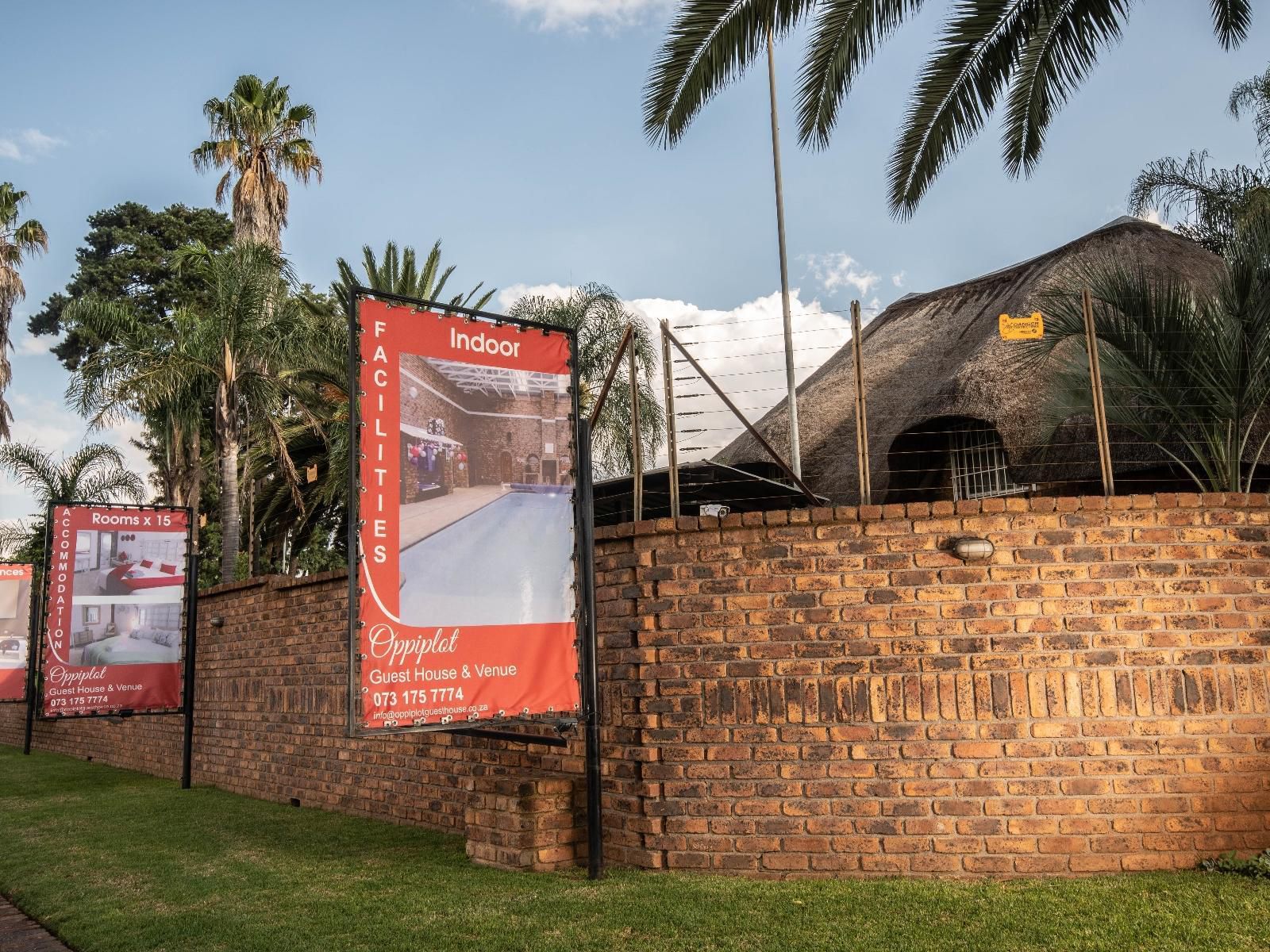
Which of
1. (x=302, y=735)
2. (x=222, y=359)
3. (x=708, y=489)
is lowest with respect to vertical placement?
(x=302, y=735)

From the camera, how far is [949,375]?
10430 mm

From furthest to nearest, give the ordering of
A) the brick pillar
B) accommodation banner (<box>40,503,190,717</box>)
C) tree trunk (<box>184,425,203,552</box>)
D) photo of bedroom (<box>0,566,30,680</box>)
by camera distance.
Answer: tree trunk (<box>184,425,203,552</box>) < photo of bedroom (<box>0,566,30,680</box>) < accommodation banner (<box>40,503,190,717</box>) < the brick pillar

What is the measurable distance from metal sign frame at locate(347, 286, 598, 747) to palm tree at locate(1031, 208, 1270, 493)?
369cm

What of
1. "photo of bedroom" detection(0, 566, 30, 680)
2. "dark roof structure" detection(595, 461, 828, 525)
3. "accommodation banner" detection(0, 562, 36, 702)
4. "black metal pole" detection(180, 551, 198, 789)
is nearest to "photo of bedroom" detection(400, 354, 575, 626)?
"dark roof structure" detection(595, 461, 828, 525)

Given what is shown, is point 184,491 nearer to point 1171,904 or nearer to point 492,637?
point 492,637

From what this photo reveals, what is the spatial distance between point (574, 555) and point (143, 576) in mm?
8548

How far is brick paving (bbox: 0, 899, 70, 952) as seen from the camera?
5324 mm

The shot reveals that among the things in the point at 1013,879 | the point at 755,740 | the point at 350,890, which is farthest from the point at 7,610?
the point at 1013,879

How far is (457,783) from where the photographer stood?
25.8 feet

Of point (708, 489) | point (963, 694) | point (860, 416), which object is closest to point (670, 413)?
point (860, 416)

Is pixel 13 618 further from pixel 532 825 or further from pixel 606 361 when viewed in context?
pixel 532 825

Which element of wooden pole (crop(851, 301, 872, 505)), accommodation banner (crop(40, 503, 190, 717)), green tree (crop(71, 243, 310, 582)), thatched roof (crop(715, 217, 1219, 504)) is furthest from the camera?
green tree (crop(71, 243, 310, 582))

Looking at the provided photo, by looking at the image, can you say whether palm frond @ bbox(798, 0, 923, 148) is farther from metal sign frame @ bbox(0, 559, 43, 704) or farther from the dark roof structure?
metal sign frame @ bbox(0, 559, 43, 704)

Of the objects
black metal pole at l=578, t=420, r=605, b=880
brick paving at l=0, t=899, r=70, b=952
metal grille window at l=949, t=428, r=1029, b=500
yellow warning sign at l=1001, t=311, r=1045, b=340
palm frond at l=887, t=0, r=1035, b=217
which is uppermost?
palm frond at l=887, t=0, r=1035, b=217
